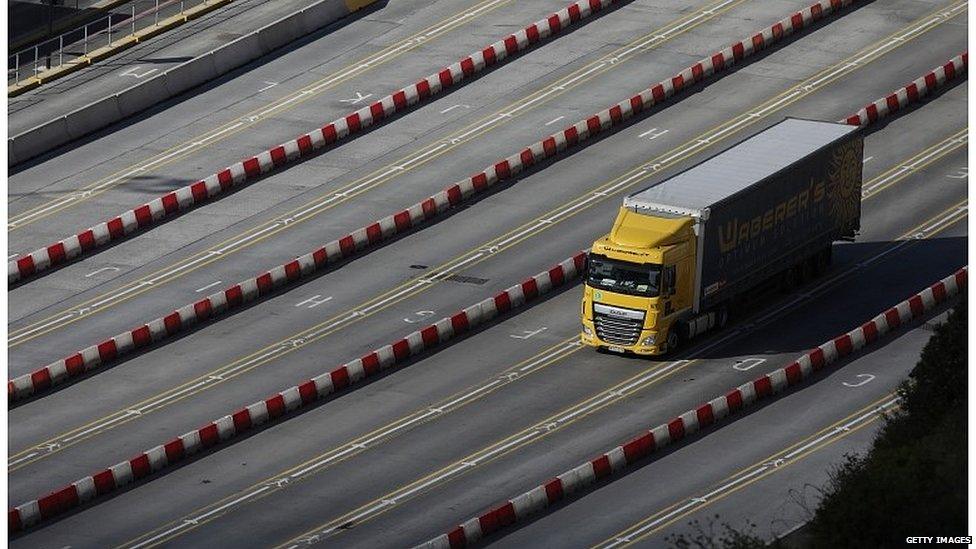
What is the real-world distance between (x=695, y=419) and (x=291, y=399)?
8.91 metres

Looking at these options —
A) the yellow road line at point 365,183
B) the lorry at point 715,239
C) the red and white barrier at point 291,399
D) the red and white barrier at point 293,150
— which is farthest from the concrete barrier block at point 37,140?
the lorry at point 715,239

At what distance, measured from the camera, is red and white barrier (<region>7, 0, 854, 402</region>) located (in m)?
54.5

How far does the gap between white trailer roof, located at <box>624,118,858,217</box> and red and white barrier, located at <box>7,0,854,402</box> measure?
8721mm

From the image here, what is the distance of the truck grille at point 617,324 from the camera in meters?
53.7

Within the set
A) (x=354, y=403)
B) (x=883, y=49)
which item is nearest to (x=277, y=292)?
(x=354, y=403)

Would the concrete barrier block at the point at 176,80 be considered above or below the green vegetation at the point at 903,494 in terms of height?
below

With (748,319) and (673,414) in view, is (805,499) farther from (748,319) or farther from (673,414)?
(748,319)

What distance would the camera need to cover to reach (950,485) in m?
36.9

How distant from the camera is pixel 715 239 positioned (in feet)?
178

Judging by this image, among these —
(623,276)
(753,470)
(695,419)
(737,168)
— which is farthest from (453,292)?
(753,470)

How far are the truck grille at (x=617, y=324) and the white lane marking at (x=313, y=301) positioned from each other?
302 inches

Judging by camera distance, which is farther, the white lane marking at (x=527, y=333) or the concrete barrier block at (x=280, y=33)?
the concrete barrier block at (x=280, y=33)

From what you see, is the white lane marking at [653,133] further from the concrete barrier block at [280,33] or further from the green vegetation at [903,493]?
the green vegetation at [903,493]

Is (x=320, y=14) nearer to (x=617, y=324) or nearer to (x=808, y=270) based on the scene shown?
(x=808, y=270)
